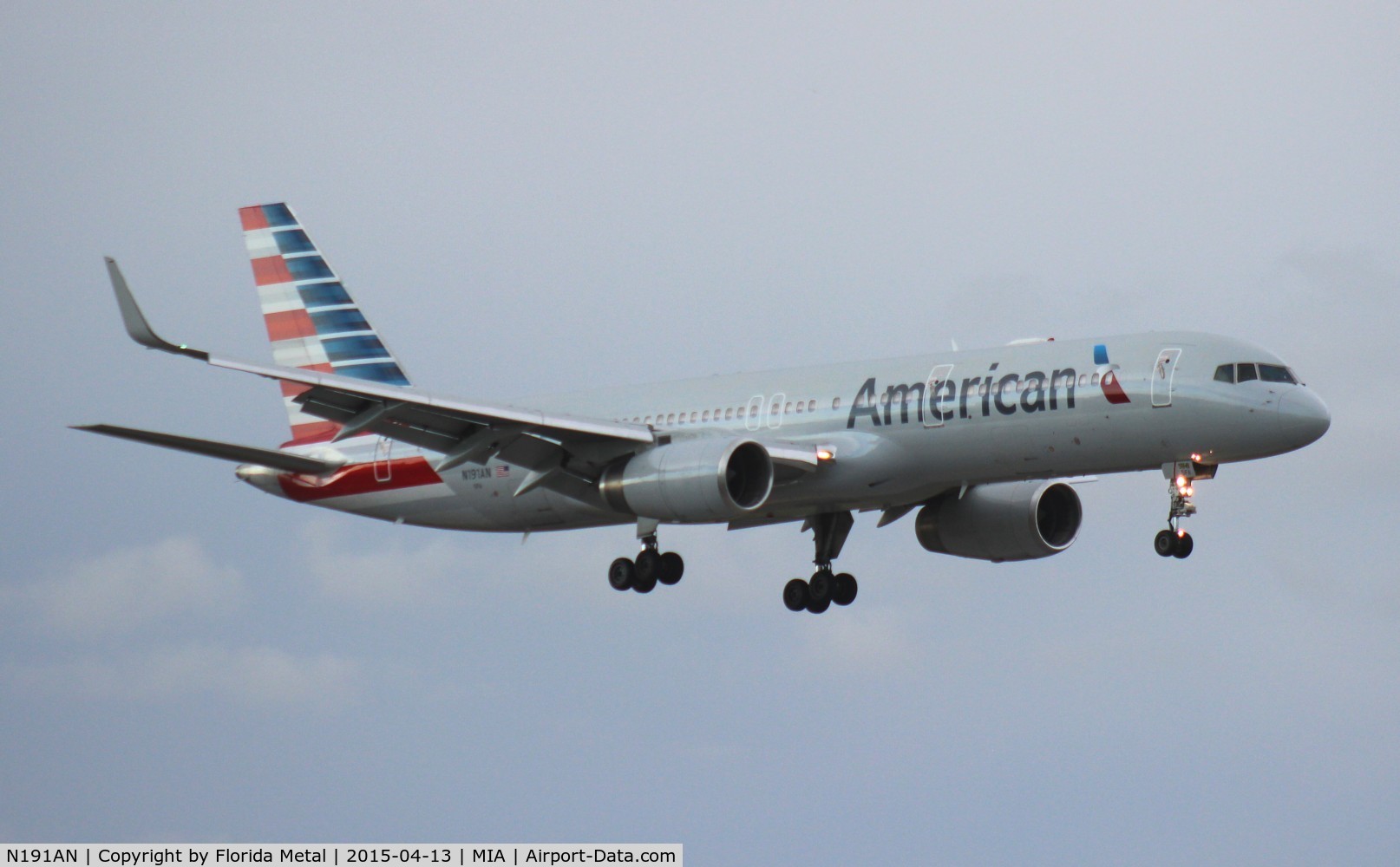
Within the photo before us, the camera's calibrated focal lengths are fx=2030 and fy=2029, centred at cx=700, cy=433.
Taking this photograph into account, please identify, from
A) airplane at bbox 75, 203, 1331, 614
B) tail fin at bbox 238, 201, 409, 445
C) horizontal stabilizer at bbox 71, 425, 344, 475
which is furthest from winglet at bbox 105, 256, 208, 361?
tail fin at bbox 238, 201, 409, 445

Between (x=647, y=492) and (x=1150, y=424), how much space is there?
938 centimetres

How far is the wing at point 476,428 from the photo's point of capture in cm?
3666

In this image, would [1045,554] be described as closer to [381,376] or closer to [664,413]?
[664,413]

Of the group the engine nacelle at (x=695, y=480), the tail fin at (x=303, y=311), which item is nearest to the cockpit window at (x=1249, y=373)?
the engine nacelle at (x=695, y=480)

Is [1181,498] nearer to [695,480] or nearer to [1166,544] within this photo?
[1166,544]

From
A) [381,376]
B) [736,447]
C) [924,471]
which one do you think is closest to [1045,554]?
[924,471]

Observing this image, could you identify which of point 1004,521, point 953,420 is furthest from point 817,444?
point 1004,521

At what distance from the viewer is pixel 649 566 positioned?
41.7m

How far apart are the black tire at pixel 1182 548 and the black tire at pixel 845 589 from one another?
9.80 meters

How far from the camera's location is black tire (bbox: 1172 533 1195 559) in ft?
121

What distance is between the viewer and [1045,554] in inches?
1735

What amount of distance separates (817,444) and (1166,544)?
22.7 ft

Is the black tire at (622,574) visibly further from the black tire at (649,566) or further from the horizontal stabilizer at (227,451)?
the horizontal stabilizer at (227,451)

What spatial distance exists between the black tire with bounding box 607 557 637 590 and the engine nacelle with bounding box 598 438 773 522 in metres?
2.95
